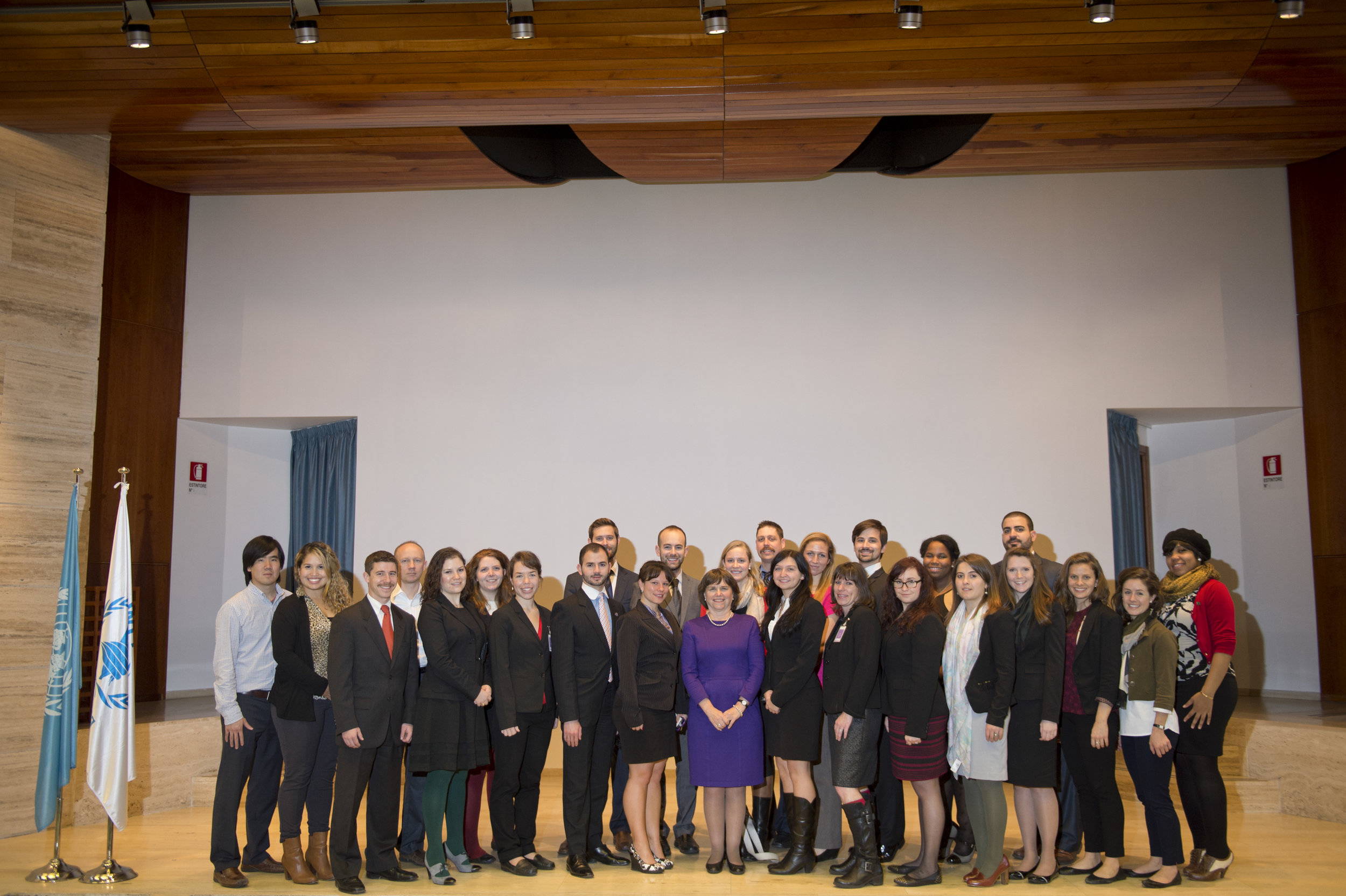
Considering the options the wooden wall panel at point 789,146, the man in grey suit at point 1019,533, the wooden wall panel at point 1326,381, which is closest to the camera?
the man in grey suit at point 1019,533

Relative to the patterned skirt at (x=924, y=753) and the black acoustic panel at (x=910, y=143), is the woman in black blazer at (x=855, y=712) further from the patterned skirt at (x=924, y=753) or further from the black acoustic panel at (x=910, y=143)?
the black acoustic panel at (x=910, y=143)

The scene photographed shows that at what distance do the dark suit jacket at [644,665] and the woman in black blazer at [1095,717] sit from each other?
1.71 metres

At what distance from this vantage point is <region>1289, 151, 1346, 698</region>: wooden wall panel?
280 inches

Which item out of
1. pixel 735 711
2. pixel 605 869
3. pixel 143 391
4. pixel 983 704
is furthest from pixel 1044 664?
pixel 143 391

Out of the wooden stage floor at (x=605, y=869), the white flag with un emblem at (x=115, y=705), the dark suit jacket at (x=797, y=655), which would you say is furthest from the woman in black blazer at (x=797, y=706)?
the white flag with un emblem at (x=115, y=705)

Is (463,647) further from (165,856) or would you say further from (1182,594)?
(1182,594)

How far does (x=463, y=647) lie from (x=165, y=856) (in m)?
1.89

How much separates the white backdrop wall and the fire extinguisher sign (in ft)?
1.40

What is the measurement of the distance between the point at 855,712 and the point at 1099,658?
1076 millimetres

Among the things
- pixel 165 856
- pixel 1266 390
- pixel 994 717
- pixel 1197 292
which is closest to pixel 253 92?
pixel 165 856

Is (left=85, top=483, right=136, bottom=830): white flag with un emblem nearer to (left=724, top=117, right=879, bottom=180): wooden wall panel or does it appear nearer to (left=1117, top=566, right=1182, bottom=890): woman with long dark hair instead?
(left=724, top=117, right=879, bottom=180): wooden wall panel

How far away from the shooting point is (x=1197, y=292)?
24.6 ft

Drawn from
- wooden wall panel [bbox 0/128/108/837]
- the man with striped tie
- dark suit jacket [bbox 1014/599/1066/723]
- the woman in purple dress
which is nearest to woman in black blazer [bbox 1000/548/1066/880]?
dark suit jacket [bbox 1014/599/1066/723]

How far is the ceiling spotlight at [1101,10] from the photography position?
14.5 ft
